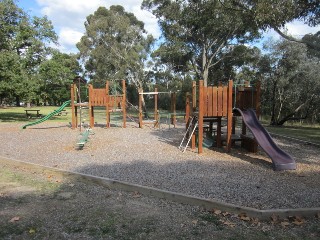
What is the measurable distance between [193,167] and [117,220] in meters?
3.56

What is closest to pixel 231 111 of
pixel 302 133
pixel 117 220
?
pixel 117 220

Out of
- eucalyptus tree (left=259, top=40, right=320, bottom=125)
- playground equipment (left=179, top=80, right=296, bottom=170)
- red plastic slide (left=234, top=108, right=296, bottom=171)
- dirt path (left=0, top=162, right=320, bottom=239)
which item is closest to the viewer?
dirt path (left=0, top=162, right=320, bottom=239)

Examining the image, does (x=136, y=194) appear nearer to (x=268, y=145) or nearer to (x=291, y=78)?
(x=268, y=145)

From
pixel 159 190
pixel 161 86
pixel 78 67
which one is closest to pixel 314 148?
pixel 159 190

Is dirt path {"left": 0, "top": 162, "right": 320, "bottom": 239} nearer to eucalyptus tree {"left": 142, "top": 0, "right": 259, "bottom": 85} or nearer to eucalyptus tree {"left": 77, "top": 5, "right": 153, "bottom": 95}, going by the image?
eucalyptus tree {"left": 142, "top": 0, "right": 259, "bottom": 85}

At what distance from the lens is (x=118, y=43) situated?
3359cm

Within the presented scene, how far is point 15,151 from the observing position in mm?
9672

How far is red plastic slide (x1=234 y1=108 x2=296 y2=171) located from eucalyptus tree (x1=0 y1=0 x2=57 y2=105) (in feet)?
50.7

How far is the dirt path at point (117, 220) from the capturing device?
384cm

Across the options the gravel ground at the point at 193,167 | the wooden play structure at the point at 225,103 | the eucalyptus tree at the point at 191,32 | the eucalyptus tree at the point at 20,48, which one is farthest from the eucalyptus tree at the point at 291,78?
the eucalyptus tree at the point at 20,48

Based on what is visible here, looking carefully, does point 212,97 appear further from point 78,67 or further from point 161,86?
point 78,67

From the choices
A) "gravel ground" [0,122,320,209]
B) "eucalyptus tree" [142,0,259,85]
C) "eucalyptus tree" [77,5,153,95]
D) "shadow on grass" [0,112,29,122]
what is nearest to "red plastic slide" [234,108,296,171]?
"gravel ground" [0,122,320,209]

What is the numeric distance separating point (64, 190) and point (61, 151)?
4.41 m

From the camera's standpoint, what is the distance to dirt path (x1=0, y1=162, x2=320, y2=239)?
384cm
